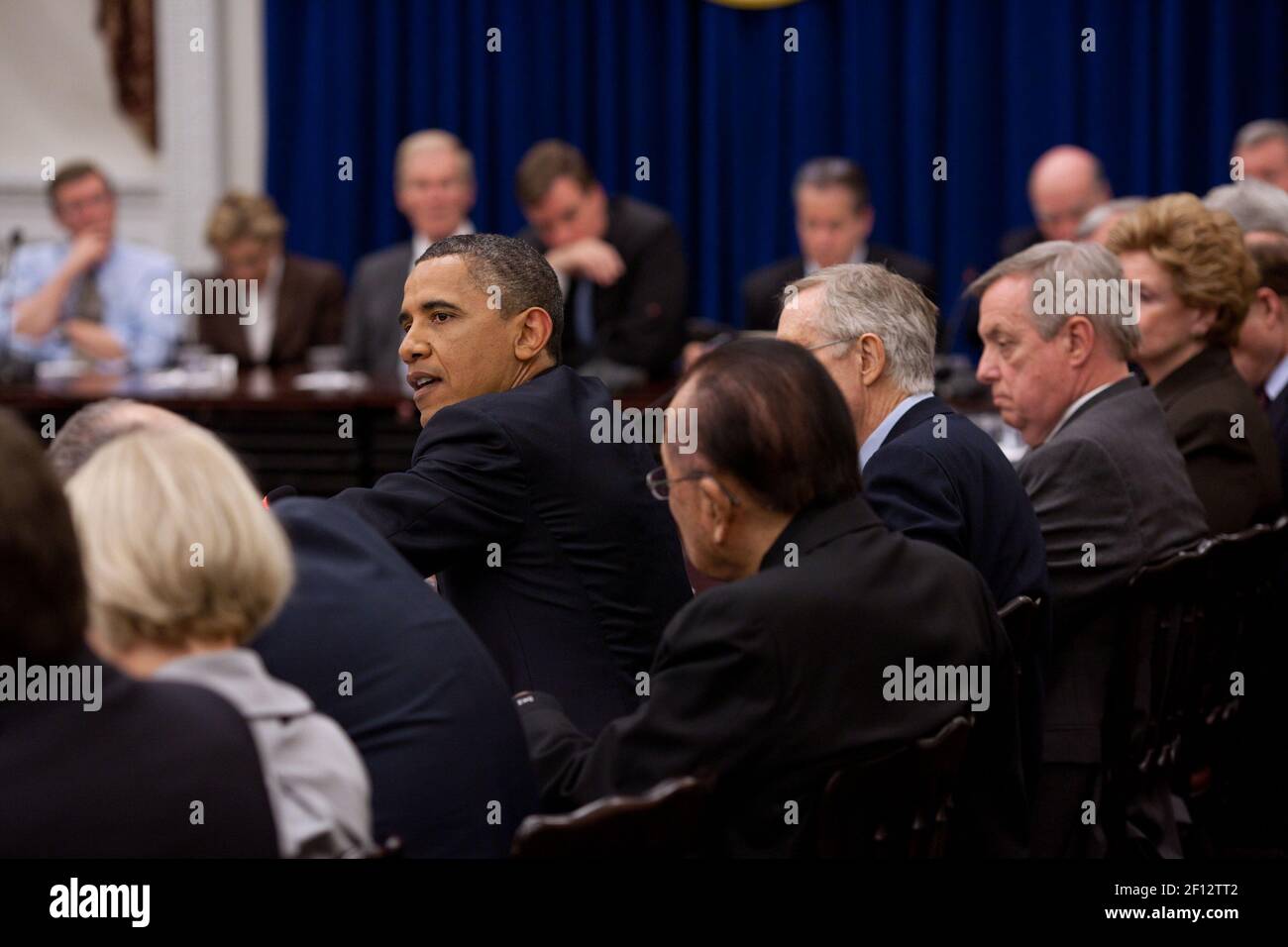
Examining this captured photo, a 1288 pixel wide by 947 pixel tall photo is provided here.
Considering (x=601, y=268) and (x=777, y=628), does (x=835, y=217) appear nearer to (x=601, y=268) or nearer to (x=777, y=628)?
(x=601, y=268)

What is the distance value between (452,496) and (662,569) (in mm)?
364

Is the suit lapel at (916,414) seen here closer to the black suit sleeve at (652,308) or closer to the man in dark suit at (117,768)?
the man in dark suit at (117,768)

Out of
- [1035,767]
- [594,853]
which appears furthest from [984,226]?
[594,853]

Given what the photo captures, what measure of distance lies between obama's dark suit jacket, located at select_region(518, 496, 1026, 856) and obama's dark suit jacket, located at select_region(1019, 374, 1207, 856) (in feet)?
2.89

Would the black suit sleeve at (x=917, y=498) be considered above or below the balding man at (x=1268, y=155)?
below

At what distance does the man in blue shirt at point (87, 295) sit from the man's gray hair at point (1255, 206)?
4.31m

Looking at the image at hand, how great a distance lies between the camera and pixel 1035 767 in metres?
2.57

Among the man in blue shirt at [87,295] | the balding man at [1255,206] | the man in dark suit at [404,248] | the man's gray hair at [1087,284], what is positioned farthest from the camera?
the man in blue shirt at [87,295]

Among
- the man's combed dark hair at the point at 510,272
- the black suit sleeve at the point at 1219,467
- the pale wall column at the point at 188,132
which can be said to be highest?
the pale wall column at the point at 188,132

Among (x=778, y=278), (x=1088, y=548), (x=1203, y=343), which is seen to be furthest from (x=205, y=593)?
(x=778, y=278)

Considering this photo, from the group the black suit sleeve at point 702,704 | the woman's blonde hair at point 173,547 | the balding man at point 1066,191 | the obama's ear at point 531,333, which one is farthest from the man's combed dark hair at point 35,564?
the balding man at point 1066,191

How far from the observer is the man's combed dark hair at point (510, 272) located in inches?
111
